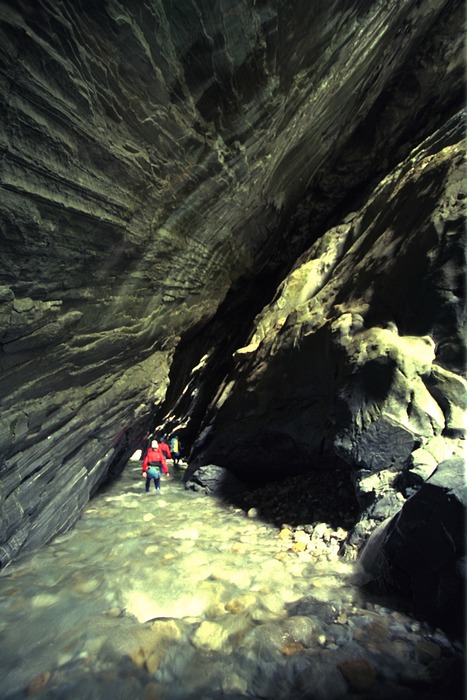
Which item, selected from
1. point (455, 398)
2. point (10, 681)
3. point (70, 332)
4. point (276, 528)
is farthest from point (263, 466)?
point (10, 681)

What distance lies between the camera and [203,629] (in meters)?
3.51

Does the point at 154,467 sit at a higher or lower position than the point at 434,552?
lower

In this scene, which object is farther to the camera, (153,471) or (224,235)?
(153,471)

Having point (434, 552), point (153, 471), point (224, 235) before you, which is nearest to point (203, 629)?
point (434, 552)

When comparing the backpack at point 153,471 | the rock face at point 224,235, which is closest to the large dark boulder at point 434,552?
the rock face at point 224,235

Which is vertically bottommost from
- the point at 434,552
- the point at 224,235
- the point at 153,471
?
the point at 153,471

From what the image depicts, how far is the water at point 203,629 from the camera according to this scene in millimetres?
2857

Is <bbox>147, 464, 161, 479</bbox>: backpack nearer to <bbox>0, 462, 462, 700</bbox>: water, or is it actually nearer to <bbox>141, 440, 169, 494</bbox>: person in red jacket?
<bbox>141, 440, 169, 494</bbox>: person in red jacket

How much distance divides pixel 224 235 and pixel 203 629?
593 cm

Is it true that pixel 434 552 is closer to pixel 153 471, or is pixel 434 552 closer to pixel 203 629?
pixel 203 629

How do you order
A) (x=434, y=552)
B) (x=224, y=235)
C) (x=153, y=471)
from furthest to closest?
1. (x=153, y=471)
2. (x=224, y=235)
3. (x=434, y=552)

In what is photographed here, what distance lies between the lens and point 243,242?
8531 millimetres

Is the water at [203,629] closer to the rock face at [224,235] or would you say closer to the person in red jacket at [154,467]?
the rock face at [224,235]

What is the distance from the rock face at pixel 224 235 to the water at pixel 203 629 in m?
1.08
